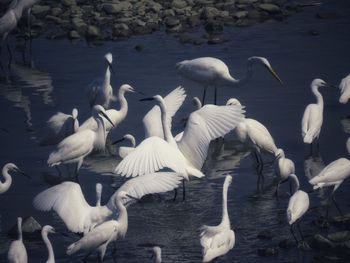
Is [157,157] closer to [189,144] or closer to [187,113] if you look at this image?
[189,144]

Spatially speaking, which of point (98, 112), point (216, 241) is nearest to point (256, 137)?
point (98, 112)

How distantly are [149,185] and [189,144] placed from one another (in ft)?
5.93

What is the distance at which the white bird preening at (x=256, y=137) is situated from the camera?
13305 millimetres

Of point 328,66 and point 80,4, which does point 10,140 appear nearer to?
point 328,66

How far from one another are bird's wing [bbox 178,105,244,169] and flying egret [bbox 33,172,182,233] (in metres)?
1.43

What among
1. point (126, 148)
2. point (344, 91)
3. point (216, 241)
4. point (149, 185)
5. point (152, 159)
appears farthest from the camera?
point (344, 91)

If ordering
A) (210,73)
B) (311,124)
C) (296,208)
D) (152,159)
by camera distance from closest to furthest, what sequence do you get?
(296,208) < (152,159) < (311,124) < (210,73)

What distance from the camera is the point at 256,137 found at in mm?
13375

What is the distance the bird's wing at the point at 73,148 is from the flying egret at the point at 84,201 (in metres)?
2.10

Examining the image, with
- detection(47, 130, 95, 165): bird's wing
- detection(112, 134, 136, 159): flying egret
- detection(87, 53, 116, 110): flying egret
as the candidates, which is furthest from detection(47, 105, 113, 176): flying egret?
detection(87, 53, 116, 110): flying egret

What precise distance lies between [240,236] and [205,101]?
622 cm

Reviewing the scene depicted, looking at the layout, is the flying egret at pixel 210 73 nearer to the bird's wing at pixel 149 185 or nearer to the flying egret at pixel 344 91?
the flying egret at pixel 344 91

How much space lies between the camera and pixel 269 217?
11453 millimetres

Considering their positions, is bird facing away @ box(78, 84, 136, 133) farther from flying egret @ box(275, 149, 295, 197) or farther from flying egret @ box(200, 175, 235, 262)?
flying egret @ box(200, 175, 235, 262)
